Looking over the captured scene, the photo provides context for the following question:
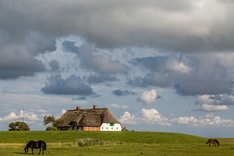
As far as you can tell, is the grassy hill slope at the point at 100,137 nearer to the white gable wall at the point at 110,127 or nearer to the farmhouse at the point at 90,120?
the farmhouse at the point at 90,120

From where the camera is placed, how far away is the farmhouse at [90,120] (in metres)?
141

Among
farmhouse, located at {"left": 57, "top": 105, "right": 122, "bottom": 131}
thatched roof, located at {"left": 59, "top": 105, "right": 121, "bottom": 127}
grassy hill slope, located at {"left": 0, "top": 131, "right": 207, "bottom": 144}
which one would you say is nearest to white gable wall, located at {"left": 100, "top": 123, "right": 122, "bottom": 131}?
farmhouse, located at {"left": 57, "top": 105, "right": 122, "bottom": 131}

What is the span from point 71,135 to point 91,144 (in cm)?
3575

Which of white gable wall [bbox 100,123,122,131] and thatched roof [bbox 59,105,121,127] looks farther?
white gable wall [bbox 100,123,122,131]

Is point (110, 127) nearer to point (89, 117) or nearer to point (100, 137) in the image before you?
point (89, 117)

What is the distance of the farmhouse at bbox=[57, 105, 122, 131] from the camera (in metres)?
141

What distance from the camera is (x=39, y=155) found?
50.8 m

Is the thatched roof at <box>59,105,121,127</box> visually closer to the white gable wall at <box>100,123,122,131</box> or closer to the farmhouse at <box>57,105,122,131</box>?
the farmhouse at <box>57,105,122,131</box>

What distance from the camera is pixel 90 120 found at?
143 m

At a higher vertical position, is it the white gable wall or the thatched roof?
the thatched roof

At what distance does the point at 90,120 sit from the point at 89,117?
1.55 meters

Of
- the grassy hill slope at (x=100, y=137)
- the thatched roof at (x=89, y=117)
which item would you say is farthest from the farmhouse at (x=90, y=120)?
the grassy hill slope at (x=100, y=137)

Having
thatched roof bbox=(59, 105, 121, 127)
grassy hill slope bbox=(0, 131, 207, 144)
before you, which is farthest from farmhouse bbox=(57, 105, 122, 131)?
grassy hill slope bbox=(0, 131, 207, 144)

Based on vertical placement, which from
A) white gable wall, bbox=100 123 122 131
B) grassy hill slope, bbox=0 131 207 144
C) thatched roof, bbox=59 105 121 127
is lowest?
grassy hill slope, bbox=0 131 207 144
